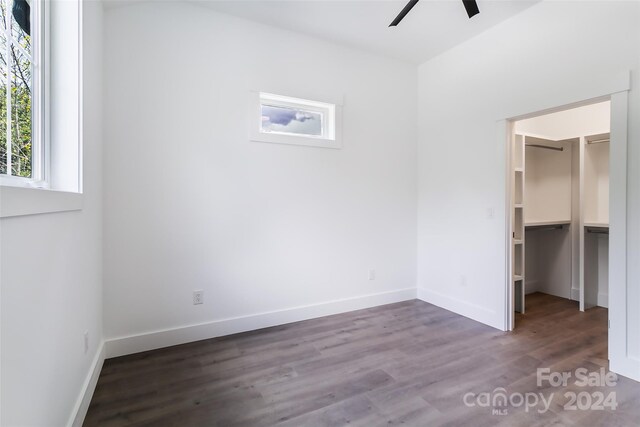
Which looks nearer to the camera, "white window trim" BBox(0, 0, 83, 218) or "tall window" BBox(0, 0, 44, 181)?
"white window trim" BBox(0, 0, 83, 218)

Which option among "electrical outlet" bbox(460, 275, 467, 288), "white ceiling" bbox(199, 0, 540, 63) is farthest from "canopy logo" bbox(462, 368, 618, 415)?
"white ceiling" bbox(199, 0, 540, 63)

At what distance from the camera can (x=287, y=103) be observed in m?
3.09

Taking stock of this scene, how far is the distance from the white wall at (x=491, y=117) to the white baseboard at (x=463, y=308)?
0.04ft

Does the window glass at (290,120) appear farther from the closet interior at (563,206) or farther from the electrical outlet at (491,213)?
the closet interior at (563,206)

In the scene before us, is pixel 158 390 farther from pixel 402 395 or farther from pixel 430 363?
pixel 430 363

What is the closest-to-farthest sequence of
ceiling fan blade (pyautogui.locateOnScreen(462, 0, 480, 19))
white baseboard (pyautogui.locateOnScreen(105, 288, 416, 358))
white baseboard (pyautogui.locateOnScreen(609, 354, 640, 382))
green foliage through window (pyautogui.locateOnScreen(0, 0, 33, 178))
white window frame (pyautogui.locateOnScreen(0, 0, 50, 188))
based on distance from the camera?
green foliage through window (pyautogui.locateOnScreen(0, 0, 33, 178)), white window frame (pyautogui.locateOnScreen(0, 0, 50, 188)), ceiling fan blade (pyautogui.locateOnScreen(462, 0, 480, 19)), white baseboard (pyautogui.locateOnScreen(609, 354, 640, 382)), white baseboard (pyautogui.locateOnScreen(105, 288, 416, 358))

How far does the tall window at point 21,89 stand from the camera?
1.18 metres

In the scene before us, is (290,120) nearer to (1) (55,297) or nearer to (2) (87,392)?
(1) (55,297)

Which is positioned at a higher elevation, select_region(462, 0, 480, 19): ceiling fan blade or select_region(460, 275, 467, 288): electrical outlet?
select_region(462, 0, 480, 19): ceiling fan blade

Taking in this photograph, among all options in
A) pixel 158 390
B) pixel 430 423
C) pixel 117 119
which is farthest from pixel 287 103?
pixel 430 423

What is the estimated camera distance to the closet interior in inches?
131

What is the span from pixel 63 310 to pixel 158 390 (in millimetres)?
910

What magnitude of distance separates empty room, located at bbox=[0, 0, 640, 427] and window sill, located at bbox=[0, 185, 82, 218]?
11mm

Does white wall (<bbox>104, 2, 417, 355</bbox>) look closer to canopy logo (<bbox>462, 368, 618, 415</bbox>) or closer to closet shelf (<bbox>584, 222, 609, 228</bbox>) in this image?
canopy logo (<bbox>462, 368, 618, 415</bbox>)
